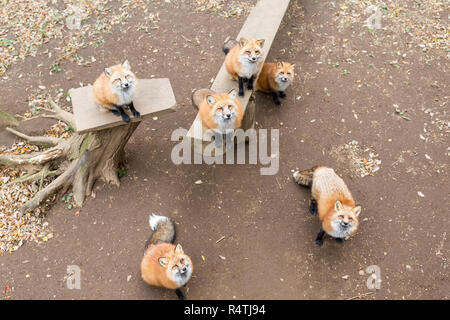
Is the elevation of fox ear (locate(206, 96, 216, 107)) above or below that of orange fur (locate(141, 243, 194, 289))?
above

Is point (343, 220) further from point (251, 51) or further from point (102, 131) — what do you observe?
point (102, 131)

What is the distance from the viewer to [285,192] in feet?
16.3

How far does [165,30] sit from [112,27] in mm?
1210

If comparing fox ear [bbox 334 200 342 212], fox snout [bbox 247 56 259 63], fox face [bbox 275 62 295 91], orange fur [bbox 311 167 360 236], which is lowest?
orange fur [bbox 311 167 360 236]

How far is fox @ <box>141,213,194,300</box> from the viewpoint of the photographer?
12.0 ft

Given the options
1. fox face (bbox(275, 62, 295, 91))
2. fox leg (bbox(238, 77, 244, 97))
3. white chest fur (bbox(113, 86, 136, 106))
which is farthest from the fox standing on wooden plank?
fox face (bbox(275, 62, 295, 91))

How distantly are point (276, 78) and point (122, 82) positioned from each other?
8.72 ft

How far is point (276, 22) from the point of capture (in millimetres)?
5969

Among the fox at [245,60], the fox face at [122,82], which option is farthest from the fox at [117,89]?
the fox at [245,60]

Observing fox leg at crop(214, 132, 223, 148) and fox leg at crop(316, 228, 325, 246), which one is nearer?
fox leg at crop(316, 228, 325, 246)

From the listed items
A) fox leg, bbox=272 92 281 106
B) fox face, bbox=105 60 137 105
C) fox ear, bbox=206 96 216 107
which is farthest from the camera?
fox leg, bbox=272 92 281 106

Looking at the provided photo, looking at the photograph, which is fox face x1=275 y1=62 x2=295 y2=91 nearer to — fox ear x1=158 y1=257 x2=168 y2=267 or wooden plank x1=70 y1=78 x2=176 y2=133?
wooden plank x1=70 y1=78 x2=176 y2=133

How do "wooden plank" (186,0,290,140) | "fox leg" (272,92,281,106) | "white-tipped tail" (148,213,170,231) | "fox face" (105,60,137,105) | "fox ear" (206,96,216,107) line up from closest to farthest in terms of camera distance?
"fox face" (105,60,137,105)
"fox ear" (206,96,216,107)
"white-tipped tail" (148,213,170,231)
"wooden plank" (186,0,290,140)
"fox leg" (272,92,281,106)
